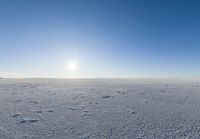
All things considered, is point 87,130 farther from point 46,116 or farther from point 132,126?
point 46,116

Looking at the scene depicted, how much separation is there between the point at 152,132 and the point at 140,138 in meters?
0.55

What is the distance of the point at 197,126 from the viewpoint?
4.31 m

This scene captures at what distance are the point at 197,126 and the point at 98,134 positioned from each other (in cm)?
307

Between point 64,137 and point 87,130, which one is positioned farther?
point 87,130

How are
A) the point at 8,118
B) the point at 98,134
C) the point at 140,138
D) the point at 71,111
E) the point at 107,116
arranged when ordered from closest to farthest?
the point at 140,138 < the point at 98,134 < the point at 8,118 < the point at 107,116 < the point at 71,111

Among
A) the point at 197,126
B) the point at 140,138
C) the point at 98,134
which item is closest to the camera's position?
the point at 140,138

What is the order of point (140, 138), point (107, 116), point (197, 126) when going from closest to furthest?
1. point (140, 138)
2. point (197, 126)
3. point (107, 116)

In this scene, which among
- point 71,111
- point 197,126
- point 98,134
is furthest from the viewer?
point 71,111

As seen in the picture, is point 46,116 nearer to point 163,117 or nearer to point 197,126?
point 163,117

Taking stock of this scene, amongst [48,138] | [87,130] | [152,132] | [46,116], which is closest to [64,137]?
[48,138]

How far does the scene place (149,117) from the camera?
5.27m

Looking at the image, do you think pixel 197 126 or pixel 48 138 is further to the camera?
pixel 197 126

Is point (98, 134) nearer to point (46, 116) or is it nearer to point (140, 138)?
point (140, 138)

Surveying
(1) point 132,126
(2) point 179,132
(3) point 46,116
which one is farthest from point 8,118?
(2) point 179,132
